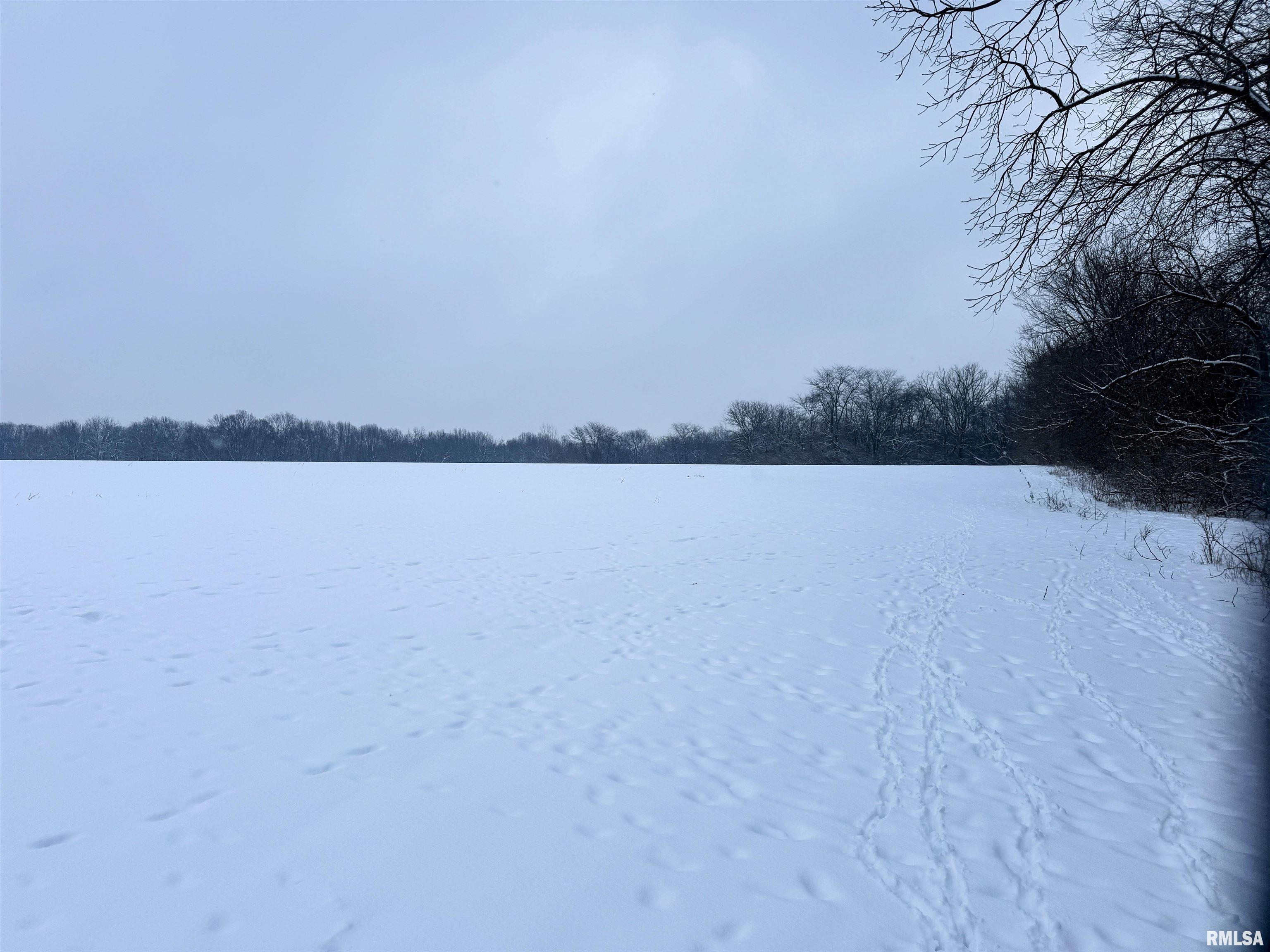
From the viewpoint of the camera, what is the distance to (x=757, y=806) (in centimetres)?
314

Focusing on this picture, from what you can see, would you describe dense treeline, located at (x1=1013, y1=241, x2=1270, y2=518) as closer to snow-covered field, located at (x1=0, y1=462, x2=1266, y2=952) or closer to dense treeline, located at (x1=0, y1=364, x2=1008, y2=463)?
snow-covered field, located at (x1=0, y1=462, x2=1266, y2=952)

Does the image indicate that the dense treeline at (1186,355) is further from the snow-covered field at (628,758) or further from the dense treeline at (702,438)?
the dense treeline at (702,438)

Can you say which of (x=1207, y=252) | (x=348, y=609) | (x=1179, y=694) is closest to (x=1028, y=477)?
(x=1207, y=252)

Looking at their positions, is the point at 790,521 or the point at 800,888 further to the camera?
the point at 790,521

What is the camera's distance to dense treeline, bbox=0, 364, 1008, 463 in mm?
70500

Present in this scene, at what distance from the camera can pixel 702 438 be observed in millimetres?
90812

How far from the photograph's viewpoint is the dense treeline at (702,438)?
7050 cm

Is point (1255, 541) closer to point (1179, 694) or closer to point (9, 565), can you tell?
point (1179, 694)

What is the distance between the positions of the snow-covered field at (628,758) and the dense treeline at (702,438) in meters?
58.1

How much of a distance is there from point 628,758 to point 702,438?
289 feet

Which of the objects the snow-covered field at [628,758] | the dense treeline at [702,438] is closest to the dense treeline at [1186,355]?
the snow-covered field at [628,758]

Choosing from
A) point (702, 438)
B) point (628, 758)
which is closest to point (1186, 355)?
point (628, 758)

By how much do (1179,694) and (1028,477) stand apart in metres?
30.9

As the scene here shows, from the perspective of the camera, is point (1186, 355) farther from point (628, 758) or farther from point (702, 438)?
point (702, 438)
